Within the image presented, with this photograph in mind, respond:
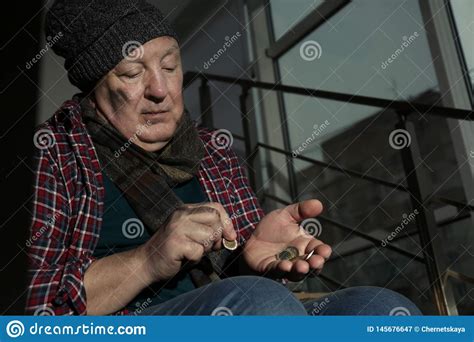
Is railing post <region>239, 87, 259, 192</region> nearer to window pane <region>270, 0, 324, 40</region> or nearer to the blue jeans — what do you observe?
window pane <region>270, 0, 324, 40</region>

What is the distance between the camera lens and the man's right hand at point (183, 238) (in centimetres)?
62

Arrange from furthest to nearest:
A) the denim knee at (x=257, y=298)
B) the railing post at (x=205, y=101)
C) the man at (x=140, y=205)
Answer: the railing post at (x=205, y=101), the man at (x=140, y=205), the denim knee at (x=257, y=298)

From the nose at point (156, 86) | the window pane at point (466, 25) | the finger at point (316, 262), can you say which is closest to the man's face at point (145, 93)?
the nose at point (156, 86)

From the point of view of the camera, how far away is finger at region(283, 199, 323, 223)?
2.19ft

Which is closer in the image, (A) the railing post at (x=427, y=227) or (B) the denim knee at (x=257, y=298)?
(B) the denim knee at (x=257, y=298)

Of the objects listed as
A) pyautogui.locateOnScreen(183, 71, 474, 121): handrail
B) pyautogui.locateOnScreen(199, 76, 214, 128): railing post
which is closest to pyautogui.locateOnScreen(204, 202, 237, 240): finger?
pyautogui.locateOnScreen(183, 71, 474, 121): handrail

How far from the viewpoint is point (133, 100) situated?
841 mm

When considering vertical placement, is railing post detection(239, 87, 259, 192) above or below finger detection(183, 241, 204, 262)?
→ above

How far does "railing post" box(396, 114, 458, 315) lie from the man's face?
727 millimetres

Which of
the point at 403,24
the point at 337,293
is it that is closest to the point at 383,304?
the point at 337,293

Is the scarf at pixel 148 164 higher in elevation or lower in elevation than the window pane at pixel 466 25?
lower

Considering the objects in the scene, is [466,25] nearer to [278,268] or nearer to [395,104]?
[395,104]

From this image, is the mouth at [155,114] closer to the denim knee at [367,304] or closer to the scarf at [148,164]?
the scarf at [148,164]

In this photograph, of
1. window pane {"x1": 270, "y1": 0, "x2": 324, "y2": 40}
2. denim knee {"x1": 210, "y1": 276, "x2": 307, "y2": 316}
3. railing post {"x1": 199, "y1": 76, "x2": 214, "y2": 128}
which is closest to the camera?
denim knee {"x1": 210, "y1": 276, "x2": 307, "y2": 316}
